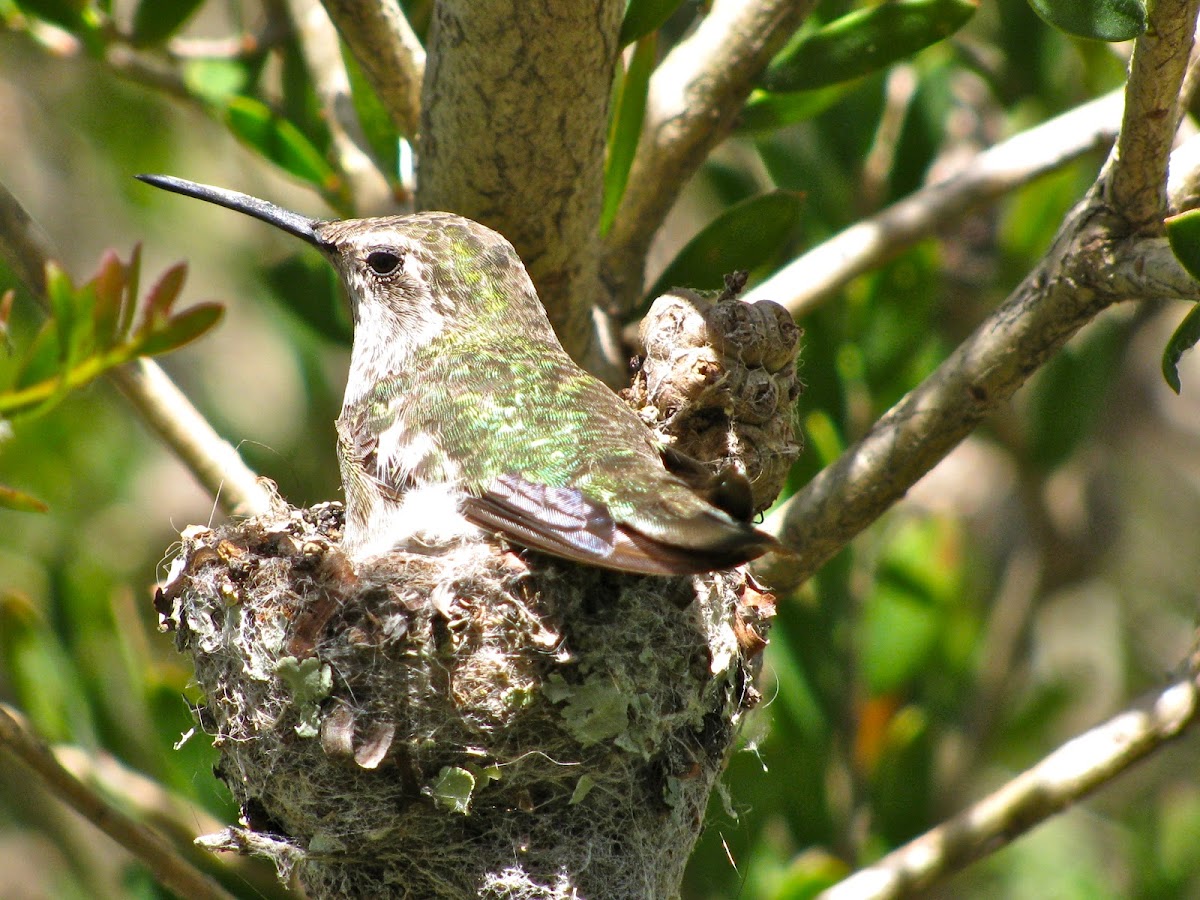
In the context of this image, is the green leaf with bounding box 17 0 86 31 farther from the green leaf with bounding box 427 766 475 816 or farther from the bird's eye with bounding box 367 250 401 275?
the green leaf with bounding box 427 766 475 816

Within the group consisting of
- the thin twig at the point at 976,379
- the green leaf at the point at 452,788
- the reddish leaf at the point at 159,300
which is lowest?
the green leaf at the point at 452,788

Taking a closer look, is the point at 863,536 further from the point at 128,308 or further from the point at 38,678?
the point at 128,308

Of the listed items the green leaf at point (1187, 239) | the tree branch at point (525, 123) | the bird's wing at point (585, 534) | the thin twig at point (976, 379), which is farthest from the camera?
the tree branch at point (525, 123)

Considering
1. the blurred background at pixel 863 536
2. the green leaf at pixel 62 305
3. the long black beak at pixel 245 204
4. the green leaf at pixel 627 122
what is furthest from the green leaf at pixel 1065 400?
the green leaf at pixel 62 305

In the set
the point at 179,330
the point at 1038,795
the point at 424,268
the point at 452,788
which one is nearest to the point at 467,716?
the point at 452,788

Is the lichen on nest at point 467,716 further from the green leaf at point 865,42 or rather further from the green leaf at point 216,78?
the green leaf at point 216,78

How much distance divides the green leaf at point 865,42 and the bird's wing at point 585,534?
111 centimetres

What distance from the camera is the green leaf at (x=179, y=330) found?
1.38 metres

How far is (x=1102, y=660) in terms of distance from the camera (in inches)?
245

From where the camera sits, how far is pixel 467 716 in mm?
2082

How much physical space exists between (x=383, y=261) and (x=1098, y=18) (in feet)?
5.07

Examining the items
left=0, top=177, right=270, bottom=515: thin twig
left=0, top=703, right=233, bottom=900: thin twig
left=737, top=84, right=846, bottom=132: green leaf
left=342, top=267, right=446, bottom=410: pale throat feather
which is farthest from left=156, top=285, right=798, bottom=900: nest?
left=737, top=84, right=846, bottom=132: green leaf

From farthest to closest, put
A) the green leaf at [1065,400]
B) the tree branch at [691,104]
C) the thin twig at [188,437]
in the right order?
the green leaf at [1065,400], the tree branch at [691,104], the thin twig at [188,437]

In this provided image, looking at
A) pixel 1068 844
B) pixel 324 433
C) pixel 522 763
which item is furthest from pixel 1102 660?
pixel 522 763
